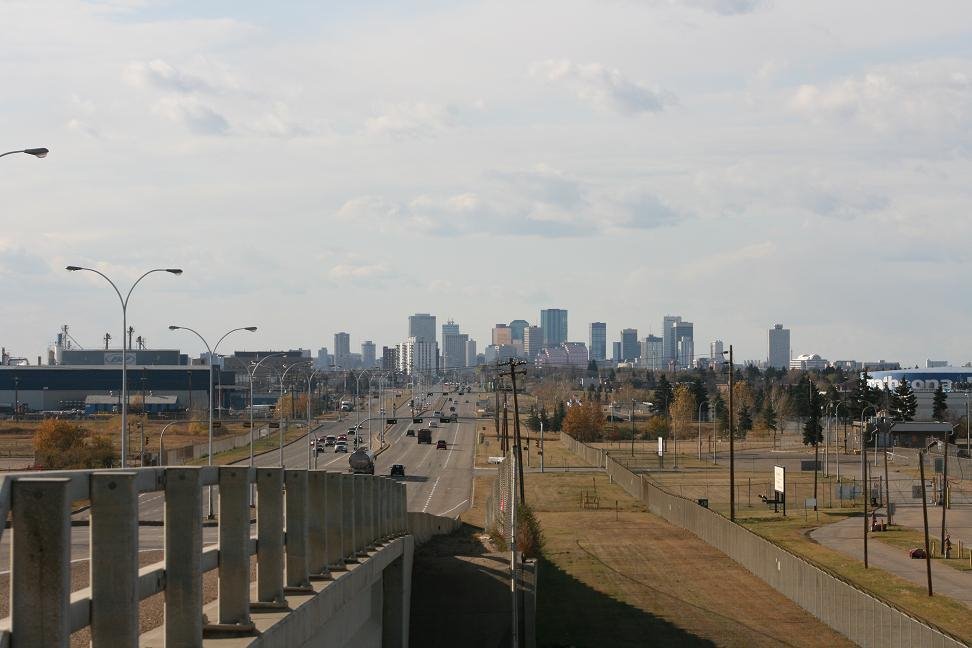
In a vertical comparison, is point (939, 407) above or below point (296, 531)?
below

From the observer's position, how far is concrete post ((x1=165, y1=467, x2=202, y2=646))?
→ 8523 mm

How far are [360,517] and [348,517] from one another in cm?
187

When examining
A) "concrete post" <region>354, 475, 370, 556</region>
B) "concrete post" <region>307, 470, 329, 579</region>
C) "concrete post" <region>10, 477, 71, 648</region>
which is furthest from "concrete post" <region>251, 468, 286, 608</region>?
"concrete post" <region>354, 475, 370, 556</region>

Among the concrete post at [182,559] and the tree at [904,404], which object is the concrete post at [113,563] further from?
the tree at [904,404]

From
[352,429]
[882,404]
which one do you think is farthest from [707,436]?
[352,429]

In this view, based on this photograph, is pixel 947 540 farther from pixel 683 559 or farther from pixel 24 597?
pixel 24 597

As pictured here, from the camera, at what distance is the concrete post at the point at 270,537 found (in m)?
10.9

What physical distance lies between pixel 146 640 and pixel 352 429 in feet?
433

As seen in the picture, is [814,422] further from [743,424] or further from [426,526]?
[426,526]

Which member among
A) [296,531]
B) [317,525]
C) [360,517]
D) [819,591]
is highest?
[296,531]

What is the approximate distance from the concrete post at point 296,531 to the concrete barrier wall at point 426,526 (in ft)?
56.3

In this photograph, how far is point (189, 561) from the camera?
863cm

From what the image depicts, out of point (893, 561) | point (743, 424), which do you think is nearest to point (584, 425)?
point (743, 424)

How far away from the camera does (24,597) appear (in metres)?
6.70
